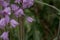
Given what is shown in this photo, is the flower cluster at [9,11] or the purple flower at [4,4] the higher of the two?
the purple flower at [4,4]

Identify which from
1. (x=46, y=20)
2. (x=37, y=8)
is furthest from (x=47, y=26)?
(x=37, y=8)

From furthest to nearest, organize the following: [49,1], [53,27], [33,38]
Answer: [53,27] < [49,1] < [33,38]

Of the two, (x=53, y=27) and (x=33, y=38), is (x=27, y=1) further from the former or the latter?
(x=53, y=27)

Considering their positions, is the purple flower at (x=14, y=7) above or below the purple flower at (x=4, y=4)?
below

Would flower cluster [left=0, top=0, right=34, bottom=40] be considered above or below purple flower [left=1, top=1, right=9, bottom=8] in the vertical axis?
below

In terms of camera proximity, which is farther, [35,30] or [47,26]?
[47,26]

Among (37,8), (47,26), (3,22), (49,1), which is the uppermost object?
(3,22)

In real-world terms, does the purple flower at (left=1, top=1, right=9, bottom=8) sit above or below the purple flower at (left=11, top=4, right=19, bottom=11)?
above

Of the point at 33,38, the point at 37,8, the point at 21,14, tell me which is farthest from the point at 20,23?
the point at 37,8

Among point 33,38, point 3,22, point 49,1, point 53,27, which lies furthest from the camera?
point 53,27

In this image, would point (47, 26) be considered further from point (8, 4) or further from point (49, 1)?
point (8, 4)

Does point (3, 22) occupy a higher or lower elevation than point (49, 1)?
higher
